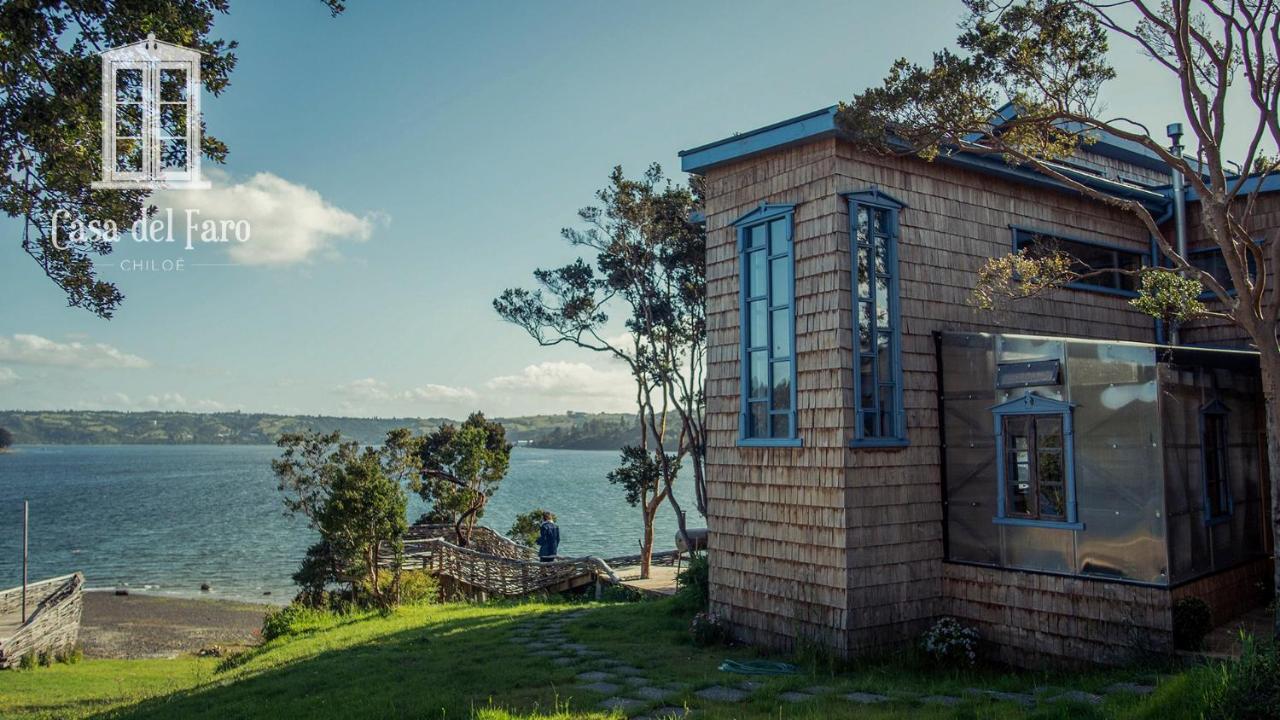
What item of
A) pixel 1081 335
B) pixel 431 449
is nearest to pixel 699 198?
pixel 1081 335

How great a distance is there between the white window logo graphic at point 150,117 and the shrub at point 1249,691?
407 inches

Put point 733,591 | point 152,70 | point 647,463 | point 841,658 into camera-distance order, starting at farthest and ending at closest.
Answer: point 647,463 → point 733,591 → point 841,658 → point 152,70

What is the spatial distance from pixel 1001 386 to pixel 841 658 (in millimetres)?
3606

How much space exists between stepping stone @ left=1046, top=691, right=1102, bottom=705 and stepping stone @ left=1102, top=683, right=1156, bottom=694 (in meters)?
0.19

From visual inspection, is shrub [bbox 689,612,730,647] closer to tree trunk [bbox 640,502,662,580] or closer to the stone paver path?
the stone paver path

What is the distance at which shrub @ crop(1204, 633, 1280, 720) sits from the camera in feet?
18.4

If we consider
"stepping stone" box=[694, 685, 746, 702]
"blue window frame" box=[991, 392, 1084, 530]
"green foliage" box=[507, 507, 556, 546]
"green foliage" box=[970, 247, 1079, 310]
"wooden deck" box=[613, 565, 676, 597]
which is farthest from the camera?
"green foliage" box=[507, 507, 556, 546]

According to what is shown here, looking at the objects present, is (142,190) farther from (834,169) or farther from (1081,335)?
(1081,335)

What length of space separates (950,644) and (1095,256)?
674 centimetres

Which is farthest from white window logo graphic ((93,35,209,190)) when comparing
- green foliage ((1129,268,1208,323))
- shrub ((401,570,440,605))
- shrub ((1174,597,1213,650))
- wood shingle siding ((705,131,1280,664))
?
shrub ((1174,597,1213,650))

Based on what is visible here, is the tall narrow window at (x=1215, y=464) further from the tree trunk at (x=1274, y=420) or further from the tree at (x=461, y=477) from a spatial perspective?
the tree at (x=461, y=477)

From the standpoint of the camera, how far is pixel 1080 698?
704 centimetres

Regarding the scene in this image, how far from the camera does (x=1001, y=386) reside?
9.84 m

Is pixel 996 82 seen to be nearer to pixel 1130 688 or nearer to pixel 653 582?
pixel 1130 688
